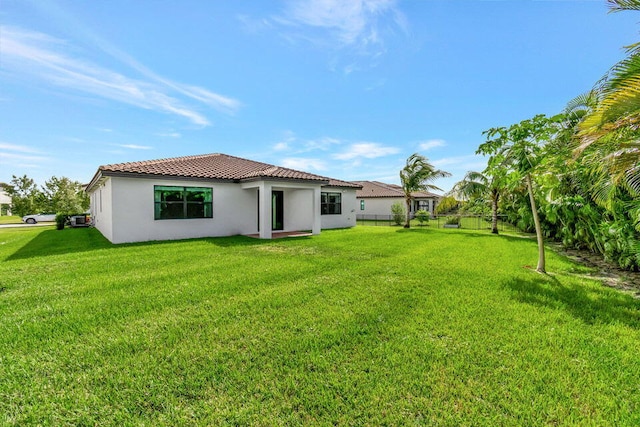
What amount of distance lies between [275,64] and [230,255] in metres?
9.41

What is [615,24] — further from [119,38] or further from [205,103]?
[205,103]

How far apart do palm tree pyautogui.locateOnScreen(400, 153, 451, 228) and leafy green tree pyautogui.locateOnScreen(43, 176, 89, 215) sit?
35.1m

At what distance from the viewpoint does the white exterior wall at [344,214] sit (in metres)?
19.8

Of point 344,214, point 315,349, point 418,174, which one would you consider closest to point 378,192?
point 418,174

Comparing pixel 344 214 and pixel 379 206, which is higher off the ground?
pixel 379 206

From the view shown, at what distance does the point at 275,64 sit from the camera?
13164mm

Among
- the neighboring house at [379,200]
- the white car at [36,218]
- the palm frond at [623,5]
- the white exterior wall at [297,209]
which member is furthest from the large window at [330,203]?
the white car at [36,218]

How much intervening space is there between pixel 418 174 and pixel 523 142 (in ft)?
43.2

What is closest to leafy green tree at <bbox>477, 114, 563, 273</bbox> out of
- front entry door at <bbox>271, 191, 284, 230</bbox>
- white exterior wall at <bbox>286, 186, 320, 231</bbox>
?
white exterior wall at <bbox>286, 186, 320, 231</bbox>

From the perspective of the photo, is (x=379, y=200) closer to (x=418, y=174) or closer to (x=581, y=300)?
(x=418, y=174)

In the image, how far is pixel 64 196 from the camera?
31422 mm

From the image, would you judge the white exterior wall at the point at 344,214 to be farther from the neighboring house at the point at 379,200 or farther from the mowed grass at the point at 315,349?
the mowed grass at the point at 315,349

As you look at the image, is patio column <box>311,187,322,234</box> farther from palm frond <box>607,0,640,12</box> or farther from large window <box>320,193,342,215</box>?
palm frond <box>607,0,640,12</box>

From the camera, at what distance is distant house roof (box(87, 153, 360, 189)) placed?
12.1 meters
